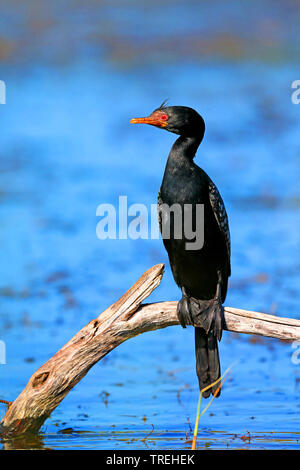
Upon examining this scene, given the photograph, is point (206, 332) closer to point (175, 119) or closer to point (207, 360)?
point (207, 360)

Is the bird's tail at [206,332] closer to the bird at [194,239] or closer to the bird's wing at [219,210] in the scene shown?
the bird at [194,239]

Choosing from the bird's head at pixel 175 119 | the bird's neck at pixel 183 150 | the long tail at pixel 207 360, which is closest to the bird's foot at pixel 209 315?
the long tail at pixel 207 360

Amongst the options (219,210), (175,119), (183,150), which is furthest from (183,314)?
(175,119)

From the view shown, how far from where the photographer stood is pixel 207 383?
6.36 m

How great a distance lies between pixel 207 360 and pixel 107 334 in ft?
3.08

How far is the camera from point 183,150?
6.19m

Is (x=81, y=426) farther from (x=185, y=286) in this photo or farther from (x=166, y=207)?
(x=166, y=207)

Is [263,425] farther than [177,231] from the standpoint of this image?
Yes

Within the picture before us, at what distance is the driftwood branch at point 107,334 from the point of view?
231 inches
